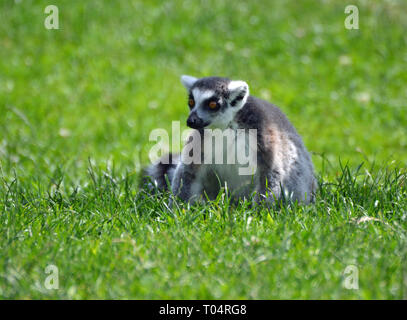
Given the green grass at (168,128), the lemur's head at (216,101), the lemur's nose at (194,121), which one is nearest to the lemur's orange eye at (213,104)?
the lemur's head at (216,101)

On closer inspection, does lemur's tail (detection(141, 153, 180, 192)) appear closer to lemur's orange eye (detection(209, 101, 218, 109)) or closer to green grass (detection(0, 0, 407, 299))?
green grass (detection(0, 0, 407, 299))

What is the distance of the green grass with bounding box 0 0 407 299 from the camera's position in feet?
10.4

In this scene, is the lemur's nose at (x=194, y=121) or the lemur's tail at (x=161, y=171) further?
the lemur's tail at (x=161, y=171)

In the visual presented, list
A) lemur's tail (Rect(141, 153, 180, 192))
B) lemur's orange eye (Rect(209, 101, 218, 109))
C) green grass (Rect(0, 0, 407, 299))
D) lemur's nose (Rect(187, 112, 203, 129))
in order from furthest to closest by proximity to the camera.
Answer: lemur's tail (Rect(141, 153, 180, 192)) → lemur's orange eye (Rect(209, 101, 218, 109)) → lemur's nose (Rect(187, 112, 203, 129)) → green grass (Rect(0, 0, 407, 299))

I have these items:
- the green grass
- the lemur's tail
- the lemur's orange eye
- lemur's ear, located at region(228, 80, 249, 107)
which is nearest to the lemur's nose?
the lemur's orange eye

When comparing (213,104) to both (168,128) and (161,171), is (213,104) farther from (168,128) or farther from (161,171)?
(168,128)

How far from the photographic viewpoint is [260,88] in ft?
32.7

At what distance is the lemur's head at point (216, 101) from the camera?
4.57 m

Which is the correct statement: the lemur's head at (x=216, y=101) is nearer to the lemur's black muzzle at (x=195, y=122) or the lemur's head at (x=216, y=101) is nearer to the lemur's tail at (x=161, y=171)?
the lemur's black muzzle at (x=195, y=122)

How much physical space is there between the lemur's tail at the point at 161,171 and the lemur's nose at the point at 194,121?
2.94 feet

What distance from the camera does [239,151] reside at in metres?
4.57

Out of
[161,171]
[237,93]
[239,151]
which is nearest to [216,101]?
[237,93]

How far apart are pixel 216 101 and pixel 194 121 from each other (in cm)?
30

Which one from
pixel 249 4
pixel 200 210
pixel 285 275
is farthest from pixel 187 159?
pixel 249 4
